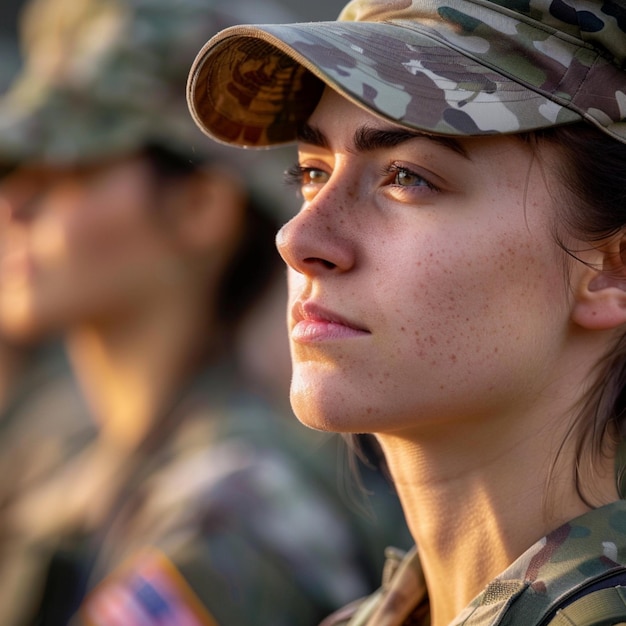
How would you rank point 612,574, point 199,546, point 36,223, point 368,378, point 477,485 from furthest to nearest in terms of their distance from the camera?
1. point 36,223
2. point 199,546
3. point 477,485
4. point 368,378
5. point 612,574

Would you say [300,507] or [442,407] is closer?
[442,407]

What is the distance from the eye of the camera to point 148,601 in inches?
107

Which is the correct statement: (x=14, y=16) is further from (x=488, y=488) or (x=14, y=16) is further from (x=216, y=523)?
(x=488, y=488)

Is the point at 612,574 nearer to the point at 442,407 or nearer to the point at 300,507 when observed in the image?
the point at 442,407

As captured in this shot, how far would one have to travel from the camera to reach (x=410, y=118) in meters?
1.65

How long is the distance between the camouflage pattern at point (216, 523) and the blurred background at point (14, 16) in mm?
1994

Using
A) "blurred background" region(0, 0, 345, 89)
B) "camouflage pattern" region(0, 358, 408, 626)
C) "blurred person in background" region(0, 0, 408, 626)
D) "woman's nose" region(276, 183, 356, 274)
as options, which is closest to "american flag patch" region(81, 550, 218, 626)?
"camouflage pattern" region(0, 358, 408, 626)

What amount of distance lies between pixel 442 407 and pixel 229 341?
219 cm

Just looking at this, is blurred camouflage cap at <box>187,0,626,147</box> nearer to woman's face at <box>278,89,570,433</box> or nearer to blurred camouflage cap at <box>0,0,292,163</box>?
woman's face at <box>278,89,570,433</box>

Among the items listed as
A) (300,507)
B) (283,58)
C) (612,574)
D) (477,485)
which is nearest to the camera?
(612,574)

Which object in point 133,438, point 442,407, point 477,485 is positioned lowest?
point 133,438

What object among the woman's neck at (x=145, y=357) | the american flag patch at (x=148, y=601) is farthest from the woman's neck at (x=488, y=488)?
the woman's neck at (x=145, y=357)

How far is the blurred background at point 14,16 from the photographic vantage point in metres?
5.45

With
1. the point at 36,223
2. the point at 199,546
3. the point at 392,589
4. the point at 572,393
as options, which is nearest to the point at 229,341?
the point at 36,223
